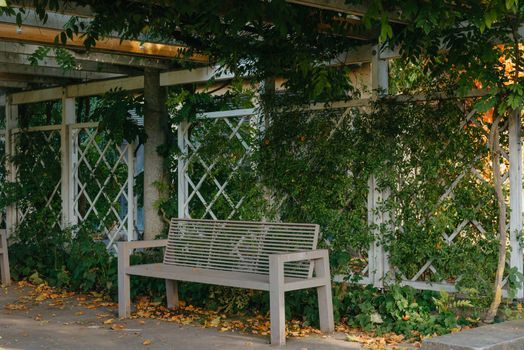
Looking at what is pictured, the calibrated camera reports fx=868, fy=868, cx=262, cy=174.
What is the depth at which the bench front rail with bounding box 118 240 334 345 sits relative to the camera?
5734 millimetres

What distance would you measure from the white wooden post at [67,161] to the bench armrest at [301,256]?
13.4 ft

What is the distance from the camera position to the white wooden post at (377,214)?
6.47 m

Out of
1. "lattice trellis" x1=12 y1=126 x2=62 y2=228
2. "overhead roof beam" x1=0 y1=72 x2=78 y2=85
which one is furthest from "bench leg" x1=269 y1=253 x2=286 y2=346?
"overhead roof beam" x1=0 y1=72 x2=78 y2=85

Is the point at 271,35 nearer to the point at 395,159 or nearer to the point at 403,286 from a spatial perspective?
the point at 395,159

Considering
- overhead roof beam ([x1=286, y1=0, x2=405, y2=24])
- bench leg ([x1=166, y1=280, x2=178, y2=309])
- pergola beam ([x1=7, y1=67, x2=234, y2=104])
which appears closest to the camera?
overhead roof beam ([x1=286, y1=0, x2=405, y2=24])

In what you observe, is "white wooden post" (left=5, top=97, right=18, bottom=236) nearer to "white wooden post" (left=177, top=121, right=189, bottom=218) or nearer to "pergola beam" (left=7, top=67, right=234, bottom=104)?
"pergola beam" (left=7, top=67, right=234, bottom=104)

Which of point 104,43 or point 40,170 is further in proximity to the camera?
point 40,170

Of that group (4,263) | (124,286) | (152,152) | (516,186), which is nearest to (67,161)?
(4,263)

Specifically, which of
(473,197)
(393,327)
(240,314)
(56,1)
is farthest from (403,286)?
(56,1)

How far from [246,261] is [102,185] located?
2960mm

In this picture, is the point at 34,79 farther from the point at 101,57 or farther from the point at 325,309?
the point at 325,309

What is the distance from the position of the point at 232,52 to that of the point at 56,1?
166cm

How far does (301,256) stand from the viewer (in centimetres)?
596

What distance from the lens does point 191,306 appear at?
721 centimetres
